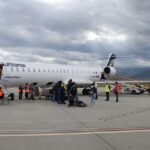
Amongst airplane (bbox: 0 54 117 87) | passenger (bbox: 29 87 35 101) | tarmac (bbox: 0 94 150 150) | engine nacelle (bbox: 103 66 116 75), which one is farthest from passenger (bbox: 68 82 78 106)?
engine nacelle (bbox: 103 66 116 75)

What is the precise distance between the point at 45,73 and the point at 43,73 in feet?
1.26

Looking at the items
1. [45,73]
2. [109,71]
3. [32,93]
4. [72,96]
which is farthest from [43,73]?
[109,71]

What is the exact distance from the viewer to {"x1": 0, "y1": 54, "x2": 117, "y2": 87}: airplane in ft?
101

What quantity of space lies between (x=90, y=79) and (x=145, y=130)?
31.4m

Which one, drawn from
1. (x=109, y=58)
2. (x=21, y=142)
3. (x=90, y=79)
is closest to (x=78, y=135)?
(x=21, y=142)

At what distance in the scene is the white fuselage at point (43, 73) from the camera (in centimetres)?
3083

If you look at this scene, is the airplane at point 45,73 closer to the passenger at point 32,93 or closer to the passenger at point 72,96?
the passenger at point 32,93

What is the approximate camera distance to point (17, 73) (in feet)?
102

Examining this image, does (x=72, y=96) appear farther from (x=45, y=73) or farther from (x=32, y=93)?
(x=45, y=73)

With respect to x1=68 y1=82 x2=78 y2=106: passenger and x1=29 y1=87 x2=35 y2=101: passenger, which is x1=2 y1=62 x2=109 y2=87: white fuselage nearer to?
x1=29 y1=87 x2=35 y2=101: passenger

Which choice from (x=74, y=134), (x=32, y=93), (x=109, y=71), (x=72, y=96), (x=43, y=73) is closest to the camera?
(x=74, y=134)

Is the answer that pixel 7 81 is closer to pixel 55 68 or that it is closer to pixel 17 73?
pixel 17 73

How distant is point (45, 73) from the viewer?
35062mm

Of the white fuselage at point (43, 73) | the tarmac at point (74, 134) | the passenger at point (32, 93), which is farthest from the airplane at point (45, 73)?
the tarmac at point (74, 134)
